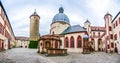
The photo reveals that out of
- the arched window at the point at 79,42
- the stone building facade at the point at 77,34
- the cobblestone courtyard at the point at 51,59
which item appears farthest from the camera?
the arched window at the point at 79,42

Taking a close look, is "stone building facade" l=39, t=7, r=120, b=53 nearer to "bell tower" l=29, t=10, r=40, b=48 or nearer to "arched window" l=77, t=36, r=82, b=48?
"arched window" l=77, t=36, r=82, b=48

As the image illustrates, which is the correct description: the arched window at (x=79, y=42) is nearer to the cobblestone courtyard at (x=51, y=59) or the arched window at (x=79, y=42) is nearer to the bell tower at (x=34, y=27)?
the cobblestone courtyard at (x=51, y=59)

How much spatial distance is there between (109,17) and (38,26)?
3177 cm

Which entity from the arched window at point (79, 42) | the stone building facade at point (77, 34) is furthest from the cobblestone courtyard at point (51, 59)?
the arched window at point (79, 42)

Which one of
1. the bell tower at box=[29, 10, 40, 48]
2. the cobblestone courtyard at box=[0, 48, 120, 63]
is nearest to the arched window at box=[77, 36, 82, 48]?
the cobblestone courtyard at box=[0, 48, 120, 63]

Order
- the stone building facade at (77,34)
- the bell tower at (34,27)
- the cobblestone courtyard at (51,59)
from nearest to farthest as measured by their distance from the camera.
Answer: the cobblestone courtyard at (51,59) → the stone building facade at (77,34) → the bell tower at (34,27)

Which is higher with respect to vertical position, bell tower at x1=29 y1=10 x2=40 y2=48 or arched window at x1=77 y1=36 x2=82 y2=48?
bell tower at x1=29 y1=10 x2=40 y2=48

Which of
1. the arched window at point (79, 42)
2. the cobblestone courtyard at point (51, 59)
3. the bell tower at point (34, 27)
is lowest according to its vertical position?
the cobblestone courtyard at point (51, 59)

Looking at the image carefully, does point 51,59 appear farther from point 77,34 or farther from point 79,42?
point 77,34

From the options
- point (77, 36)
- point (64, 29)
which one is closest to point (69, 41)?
point (77, 36)

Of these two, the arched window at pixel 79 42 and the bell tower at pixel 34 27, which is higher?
the bell tower at pixel 34 27

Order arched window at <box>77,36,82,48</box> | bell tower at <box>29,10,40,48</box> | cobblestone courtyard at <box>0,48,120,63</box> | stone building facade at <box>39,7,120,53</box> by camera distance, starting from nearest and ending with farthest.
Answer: cobblestone courtyard at <box>0,48,120,63</box>, stone building facade at <box>39,7,120,53</box>, arched window at <box>77,36,82,48</box>, bell tower at <box>29,10,40,48</box>

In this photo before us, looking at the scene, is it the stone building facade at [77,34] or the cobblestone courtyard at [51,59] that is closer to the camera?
the cobblestone courtyard at [51,59]

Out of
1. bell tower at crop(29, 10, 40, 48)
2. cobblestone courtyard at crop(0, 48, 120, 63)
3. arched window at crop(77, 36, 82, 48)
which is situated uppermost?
bell tower at crop(29, 10, 40, 48)
